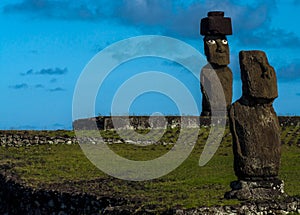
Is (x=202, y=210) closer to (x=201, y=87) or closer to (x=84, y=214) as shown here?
(x=84, y=214)

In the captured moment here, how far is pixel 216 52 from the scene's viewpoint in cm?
3400

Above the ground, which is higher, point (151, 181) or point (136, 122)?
point (136, 122)

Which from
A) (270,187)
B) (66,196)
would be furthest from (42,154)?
(270,187)

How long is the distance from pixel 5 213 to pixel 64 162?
3.43 metres

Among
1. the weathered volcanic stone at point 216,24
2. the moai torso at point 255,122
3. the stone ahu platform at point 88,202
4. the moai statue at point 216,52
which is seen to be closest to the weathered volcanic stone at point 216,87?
the moai statue at point 216,52

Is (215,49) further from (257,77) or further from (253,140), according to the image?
(253,140)

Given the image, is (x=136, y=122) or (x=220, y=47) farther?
(x=220, y=47)

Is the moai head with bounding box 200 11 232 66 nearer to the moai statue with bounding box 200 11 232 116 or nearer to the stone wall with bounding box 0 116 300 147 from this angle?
the moai statue with bounding box 200 11 232 116

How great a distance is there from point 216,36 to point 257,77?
18.5 meters

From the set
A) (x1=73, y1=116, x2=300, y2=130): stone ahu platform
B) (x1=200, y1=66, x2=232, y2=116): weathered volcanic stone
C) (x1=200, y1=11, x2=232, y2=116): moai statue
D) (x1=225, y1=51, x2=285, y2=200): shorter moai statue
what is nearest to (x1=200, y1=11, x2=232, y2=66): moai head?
(x1=200, y1=11, x2=232, y2=116): moai statue

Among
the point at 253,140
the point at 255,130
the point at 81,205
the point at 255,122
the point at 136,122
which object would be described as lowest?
the point at 81,205

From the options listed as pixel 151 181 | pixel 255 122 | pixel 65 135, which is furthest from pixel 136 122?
pixel 255 122

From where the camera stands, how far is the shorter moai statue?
15758mm

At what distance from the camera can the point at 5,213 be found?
70.7ft
